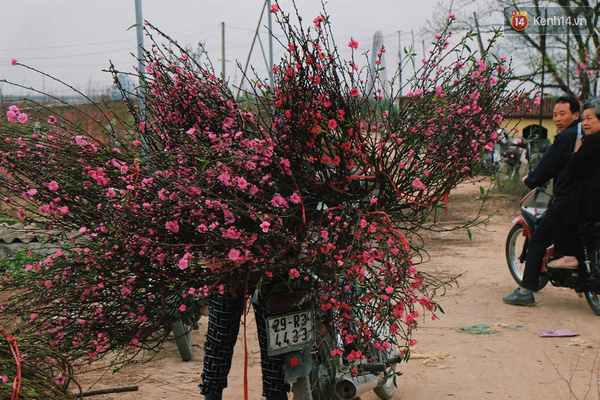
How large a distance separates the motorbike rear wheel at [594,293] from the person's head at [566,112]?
106cm

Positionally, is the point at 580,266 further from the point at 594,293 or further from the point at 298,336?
the point at 298,336

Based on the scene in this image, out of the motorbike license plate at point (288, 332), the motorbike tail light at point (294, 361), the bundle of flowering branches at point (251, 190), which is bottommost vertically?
the motorbike tail light at point (294, 361)

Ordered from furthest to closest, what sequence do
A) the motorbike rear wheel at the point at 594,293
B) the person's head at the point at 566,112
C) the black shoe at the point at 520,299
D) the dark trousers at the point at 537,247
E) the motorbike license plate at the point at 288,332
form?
the black shoe at the point at 520,299, the dark trousers at the point at 537,247, the person's head at the point at 566,112, the motorbike rear wheel at the point at 594,293, the motorbike license plate at the point at 288,332

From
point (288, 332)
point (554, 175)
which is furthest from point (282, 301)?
point (554, 175)

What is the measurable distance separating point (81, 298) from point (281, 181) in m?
1.06

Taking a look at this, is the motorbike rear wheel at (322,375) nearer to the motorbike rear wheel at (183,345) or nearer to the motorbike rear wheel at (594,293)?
the motorbike rear wheel at (183,345)

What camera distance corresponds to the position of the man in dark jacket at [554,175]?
18.8ft

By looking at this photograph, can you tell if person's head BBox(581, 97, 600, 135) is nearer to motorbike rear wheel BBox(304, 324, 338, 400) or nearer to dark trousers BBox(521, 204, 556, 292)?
dark trousers BBox(521, 204, 556, 292)

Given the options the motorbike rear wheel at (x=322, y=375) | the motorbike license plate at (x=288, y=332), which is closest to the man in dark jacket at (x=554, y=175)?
the motorbike rear wheel at (x=322, y=375)

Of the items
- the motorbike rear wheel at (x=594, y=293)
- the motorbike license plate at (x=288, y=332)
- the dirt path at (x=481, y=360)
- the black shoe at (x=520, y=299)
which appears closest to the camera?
the motorbike license plate at (x=288, y=332)

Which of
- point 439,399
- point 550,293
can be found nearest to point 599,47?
point 550,293

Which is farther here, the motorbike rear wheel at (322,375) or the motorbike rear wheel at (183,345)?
the motorbike rear wheel at (183,345)

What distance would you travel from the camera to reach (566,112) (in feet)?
19.3

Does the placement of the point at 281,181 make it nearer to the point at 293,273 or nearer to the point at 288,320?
the point at 293,273
